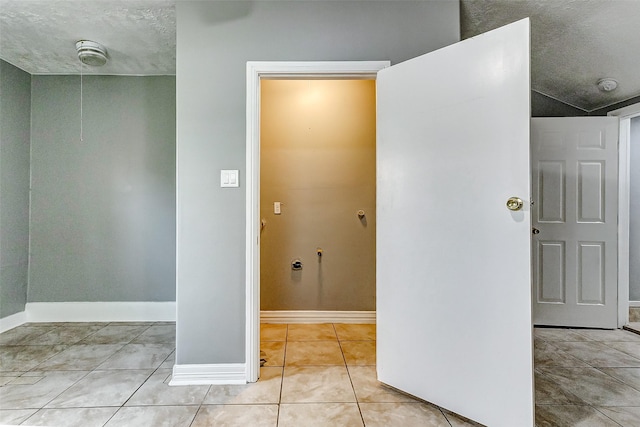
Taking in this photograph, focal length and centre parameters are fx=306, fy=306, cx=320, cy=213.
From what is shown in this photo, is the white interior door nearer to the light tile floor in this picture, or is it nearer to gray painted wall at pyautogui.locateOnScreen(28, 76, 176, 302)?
the light tile floor

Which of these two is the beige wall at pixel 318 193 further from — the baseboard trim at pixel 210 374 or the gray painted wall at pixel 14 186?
the gray painted wall at pixel 14 186

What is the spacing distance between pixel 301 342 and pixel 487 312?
1515 mm

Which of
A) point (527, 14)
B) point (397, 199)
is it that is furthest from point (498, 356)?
point (527, 14)

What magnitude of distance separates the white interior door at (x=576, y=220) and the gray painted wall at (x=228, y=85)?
1.70 meters

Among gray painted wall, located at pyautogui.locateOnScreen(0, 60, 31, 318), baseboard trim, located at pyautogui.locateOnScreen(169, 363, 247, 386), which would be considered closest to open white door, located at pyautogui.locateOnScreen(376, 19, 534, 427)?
baseboard trim, located at pyautogui.locateOnScreen(169, 363, 247, 386)

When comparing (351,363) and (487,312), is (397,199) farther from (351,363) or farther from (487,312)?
(351,363)

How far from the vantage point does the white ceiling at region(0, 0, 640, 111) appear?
6.59 feet

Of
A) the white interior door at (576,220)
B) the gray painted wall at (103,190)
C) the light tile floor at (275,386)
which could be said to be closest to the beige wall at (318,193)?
the light tile floor at (275,386)

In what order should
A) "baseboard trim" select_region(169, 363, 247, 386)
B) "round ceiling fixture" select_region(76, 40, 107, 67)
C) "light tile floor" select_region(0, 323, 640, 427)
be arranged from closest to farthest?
"light tile floor" select_region(0, 323, 640, 427) < "baseboard trim" select_region(169, 363, 247, 386) < "round ceiling fixture" select_region(76, 40, 107, 67)

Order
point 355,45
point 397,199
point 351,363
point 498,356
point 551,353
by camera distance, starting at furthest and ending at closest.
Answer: point 551,353 < point 351,363 < point 355,45 < point 397,199 < point 498,356

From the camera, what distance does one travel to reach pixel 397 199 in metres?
1.73

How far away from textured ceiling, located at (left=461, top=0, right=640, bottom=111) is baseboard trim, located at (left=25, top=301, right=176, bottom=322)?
139 inches

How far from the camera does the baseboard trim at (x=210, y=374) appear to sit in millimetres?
1856

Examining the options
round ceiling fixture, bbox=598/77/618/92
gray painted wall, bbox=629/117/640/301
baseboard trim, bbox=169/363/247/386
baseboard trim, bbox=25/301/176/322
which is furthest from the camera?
gray painted wall, bbox=629/117/640/301
